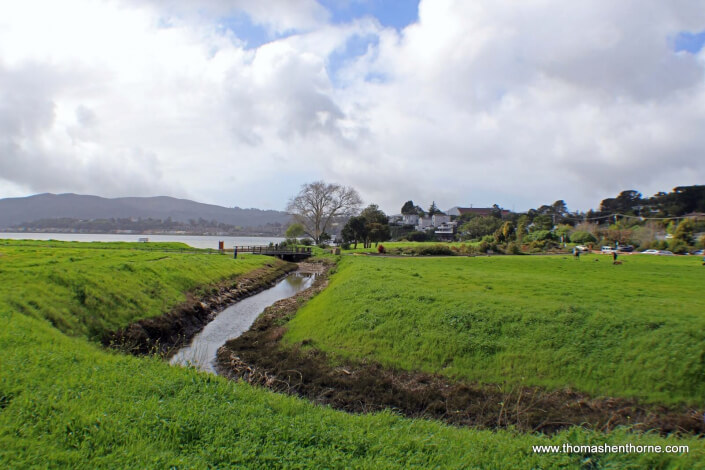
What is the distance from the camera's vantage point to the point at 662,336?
11.0 m

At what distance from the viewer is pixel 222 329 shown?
66.6ft

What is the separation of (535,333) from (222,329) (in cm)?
1527

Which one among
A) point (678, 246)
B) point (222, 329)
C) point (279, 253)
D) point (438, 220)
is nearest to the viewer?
point (222, 329)

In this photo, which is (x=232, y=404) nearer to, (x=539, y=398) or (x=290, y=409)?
(x=290, y=409)

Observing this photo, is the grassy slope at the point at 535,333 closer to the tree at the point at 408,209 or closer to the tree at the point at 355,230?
the tree at the point at 355,230

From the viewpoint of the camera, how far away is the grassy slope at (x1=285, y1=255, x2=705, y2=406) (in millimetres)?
10258

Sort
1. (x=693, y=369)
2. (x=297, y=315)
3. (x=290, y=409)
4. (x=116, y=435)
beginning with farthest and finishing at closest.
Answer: (x=297, y=315)
(x=693, y=369)
(x=290, y=409)
(x=116, y=435)

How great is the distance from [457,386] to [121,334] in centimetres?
1325

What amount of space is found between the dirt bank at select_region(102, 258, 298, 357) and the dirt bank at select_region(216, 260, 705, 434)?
13.0 ft

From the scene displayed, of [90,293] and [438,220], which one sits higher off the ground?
[438,220]

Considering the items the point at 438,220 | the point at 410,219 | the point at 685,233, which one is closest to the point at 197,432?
the point at 685,233

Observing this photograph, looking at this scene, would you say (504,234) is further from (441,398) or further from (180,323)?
(441,398)

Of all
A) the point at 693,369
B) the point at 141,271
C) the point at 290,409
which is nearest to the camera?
the point at 290,409

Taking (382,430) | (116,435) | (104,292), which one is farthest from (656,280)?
(104,292)
